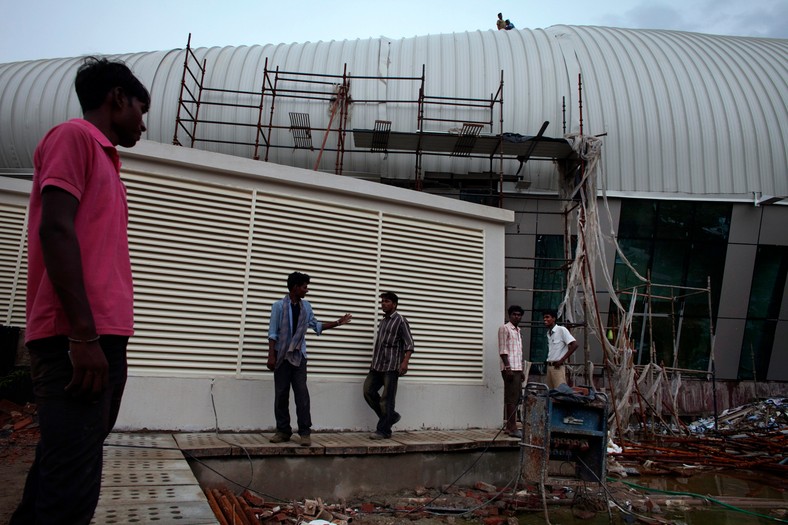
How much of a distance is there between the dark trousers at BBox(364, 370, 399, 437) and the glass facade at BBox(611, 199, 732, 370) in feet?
26.0

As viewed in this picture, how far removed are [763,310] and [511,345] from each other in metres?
8.88

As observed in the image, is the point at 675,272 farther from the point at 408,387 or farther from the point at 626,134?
the point at 408,387

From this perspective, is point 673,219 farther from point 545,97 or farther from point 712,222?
point 545,97

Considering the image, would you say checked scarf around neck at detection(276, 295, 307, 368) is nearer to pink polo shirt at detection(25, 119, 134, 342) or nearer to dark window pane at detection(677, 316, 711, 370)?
pink polo shirt at detection(25, 119, 134, 342)

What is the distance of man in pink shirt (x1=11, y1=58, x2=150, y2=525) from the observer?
72.2 inches

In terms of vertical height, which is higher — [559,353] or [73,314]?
[73,314]

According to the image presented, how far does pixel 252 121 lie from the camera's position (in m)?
13.7

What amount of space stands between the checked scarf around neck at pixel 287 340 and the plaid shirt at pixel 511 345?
3.06m

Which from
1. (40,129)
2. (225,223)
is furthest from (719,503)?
(40,129)

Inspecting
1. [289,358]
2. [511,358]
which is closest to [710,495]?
[511,358]

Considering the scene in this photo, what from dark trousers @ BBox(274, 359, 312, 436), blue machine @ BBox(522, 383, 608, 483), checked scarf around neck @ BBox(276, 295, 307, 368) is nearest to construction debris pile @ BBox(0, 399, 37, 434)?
dark trousers @ BBox(274, 359, 312, 436)

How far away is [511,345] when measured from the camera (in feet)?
26.4

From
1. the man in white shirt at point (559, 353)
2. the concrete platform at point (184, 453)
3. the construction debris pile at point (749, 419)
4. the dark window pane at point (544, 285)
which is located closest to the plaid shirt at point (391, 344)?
the concrete platform at point (184, 453)

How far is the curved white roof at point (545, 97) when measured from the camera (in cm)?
1341
